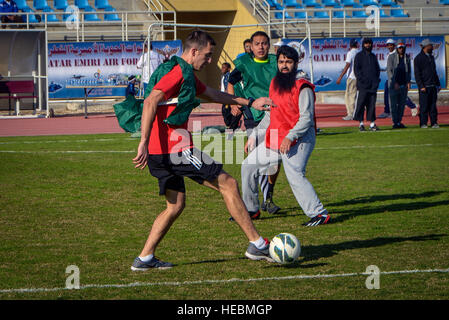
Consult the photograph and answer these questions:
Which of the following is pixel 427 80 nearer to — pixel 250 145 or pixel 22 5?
pixel 250 145

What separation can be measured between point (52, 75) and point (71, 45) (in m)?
1.33

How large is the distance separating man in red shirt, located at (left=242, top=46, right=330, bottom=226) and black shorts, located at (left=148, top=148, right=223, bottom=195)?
1.78 m

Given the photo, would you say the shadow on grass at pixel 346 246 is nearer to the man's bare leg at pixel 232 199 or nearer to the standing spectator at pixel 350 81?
the man's bare leg at pixel 232 199

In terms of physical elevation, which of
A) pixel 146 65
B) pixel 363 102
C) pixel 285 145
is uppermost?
pixel 146 65

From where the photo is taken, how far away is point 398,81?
18844 millimetres

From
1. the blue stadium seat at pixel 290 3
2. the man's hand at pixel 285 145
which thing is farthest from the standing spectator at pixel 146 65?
the man's hand at pixel 285 145

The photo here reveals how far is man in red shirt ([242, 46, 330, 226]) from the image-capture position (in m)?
7.54

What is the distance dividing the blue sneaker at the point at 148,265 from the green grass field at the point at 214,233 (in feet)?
0.30

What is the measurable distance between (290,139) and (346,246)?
4.62ft

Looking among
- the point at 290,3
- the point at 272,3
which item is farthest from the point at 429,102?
the point at 290,3

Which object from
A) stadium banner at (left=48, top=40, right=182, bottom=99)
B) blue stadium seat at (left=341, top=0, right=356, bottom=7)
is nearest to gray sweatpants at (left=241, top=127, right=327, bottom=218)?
stadium banner at (left=48, top=40, right=182, bottom=99)

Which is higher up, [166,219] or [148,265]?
[166,219]

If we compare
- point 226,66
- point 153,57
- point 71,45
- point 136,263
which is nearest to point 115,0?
point 71,45
